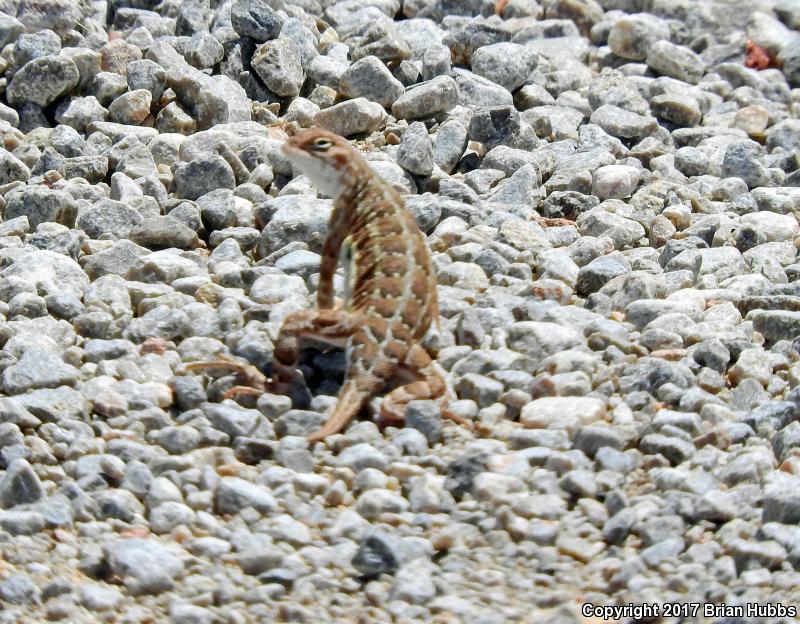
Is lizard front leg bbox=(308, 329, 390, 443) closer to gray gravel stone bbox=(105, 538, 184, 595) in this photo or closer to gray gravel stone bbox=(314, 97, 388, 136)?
gray gravel stone bbox=(105, 538, 184, 595)

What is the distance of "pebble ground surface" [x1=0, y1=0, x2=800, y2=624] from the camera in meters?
4.29

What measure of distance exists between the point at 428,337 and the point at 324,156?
1.10 m

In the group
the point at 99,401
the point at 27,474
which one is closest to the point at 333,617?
the point at 27,474

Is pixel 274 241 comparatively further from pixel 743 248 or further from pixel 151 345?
pixel 743 248

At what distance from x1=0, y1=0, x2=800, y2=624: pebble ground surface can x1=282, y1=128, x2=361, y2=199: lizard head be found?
51 cm

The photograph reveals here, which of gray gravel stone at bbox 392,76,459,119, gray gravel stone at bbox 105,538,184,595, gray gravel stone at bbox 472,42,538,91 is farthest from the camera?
gray gravel stone at bbox 472,42,538,91

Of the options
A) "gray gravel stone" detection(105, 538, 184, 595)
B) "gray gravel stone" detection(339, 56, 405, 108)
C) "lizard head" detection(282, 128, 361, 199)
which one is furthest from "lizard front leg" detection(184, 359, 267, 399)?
"gray gravel stone" detection(339, 56, 405, 108)

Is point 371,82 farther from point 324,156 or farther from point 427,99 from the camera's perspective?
point 324,156

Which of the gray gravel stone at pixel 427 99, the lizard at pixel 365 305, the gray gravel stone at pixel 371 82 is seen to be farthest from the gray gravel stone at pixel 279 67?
the lizard at pixel 365 305

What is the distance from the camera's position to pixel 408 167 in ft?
25.4

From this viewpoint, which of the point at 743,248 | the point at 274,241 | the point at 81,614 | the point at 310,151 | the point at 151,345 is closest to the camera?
the point at 81,614

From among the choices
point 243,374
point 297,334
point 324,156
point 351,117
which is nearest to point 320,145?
point 324,156

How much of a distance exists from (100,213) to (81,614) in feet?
11.0

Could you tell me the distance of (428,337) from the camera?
5957 mm
